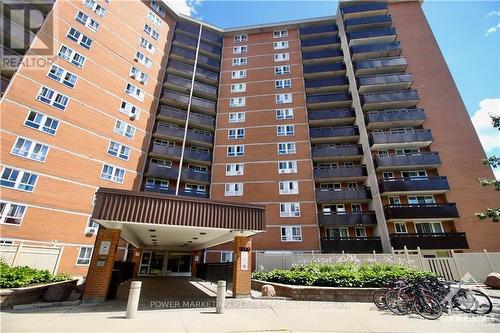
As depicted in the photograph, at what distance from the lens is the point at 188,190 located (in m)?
29.2

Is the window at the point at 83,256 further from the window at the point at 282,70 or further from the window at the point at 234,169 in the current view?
the window at the point at 282,70

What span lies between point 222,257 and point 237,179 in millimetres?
9110

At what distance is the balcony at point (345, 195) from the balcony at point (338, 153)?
442 centimetres

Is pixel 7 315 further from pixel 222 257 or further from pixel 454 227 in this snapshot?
pixel 454 227

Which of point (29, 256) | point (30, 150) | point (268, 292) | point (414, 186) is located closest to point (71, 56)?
point (30, 150)

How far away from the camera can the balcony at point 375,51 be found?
32.7 meters

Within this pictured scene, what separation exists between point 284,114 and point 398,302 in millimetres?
26464

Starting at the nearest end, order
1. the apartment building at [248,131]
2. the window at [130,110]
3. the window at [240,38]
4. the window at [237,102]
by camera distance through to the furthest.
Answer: the apartment building at [248,131]
the window at [130,110]
the window at [237,102]
the window at [240,38]

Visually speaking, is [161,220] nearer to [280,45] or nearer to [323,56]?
[323,56]

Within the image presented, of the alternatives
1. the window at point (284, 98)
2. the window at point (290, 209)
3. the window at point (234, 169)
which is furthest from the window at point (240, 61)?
the window at point (290, 209)

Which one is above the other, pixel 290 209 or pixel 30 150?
pixel 30 150

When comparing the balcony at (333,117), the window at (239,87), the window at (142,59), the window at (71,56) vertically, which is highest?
the window at (142,59)

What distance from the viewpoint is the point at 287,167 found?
2891 centimetres

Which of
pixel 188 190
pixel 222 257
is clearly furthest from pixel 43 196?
pixel 222 257
